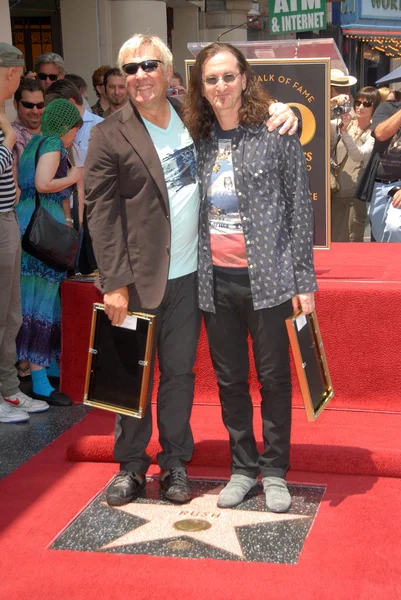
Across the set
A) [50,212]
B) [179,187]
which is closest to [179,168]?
[179,187]

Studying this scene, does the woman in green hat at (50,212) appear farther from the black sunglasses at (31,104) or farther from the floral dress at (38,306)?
the black sunglasses at (31,104)

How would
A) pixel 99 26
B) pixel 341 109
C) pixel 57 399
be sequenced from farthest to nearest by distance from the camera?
pixel 99 26 < pixel 341 109 < pixel 57 399

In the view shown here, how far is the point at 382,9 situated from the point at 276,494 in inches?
941

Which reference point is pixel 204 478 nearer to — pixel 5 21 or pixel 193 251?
pixel 193 251

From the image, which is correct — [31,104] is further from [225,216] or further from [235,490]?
[235,490]

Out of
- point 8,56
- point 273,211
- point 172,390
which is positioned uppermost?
point 8,56

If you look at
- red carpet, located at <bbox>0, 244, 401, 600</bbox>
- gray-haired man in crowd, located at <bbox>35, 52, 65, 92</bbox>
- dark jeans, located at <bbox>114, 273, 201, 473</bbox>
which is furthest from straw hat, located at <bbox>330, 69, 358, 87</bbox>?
dark jeans, located at <bbox>114, 273, 201, 473</bbox>

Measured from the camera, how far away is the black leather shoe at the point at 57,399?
5.29m

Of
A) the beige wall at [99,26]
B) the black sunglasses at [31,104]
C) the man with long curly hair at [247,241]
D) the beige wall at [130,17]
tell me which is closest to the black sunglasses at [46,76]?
the black sunglasses at [31,104]

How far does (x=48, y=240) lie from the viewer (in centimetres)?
505

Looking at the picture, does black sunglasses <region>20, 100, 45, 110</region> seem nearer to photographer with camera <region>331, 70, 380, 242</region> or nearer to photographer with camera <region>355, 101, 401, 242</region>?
photographer with camera <region>355, 101, 401, 242</region>

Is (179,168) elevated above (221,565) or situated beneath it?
elevated above

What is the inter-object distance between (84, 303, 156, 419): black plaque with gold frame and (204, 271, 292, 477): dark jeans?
0.29m

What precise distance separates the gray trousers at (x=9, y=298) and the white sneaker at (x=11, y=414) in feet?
0.28
